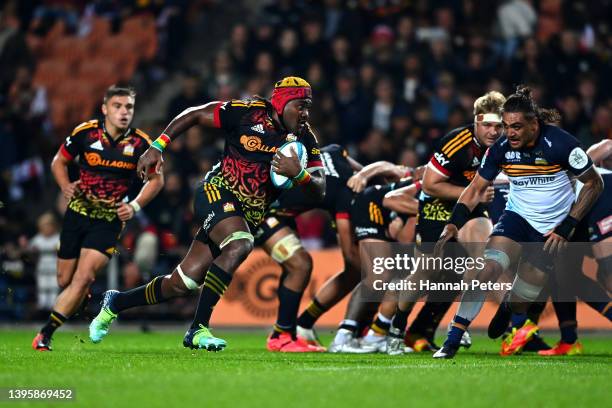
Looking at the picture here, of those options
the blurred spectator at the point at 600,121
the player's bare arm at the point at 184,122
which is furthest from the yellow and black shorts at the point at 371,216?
the blurred spectator at the point at 600,121

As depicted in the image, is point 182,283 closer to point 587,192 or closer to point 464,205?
point 464,205

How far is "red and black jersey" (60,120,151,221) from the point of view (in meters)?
11.6

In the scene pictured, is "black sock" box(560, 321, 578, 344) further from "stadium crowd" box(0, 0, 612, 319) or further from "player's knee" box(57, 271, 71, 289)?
"stadium crowd" box(0, 0, 612, 319)

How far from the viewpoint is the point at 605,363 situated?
9.62 m

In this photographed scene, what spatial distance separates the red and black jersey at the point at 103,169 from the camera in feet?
38.2

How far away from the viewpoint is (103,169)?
1170cm

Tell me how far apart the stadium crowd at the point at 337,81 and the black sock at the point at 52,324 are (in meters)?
5.46

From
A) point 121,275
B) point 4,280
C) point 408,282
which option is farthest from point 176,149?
point 408,282

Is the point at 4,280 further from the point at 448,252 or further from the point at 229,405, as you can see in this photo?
the point at 229,405

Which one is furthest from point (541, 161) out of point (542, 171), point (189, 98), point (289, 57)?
point (189, 98)

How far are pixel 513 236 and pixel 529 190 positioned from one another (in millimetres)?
437

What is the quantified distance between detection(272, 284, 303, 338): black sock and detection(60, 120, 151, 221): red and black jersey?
1984 millimetres

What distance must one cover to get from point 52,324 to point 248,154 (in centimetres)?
273

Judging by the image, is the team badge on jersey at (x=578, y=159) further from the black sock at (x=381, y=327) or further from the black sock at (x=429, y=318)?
the black sock at (x=381, y=327)
